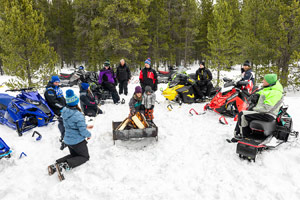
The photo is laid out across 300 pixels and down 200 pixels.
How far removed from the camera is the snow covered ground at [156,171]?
3.40 m

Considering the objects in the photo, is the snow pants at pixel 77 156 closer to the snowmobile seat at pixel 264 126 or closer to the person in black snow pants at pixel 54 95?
the person in black snow pants at pixel 54 95

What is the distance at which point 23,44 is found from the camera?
884 cm

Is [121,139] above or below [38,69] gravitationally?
below

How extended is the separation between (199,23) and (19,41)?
1084 inches

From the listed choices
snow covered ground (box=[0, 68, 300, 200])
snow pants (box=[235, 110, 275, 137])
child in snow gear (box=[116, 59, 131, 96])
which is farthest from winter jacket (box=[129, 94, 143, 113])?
child in snow gear (box=[116, 59, 131, 96])

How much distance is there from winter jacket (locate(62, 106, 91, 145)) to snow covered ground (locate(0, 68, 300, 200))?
69 centimetres

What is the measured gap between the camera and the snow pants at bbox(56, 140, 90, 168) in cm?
393

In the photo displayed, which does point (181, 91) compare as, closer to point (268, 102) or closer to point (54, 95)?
point (268, 102)

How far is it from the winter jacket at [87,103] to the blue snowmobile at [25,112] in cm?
126

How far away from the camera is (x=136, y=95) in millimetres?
5789

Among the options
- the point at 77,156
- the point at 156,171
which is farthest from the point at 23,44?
the point at 156,171

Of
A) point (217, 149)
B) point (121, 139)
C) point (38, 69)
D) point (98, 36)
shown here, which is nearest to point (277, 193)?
point (217, 149)

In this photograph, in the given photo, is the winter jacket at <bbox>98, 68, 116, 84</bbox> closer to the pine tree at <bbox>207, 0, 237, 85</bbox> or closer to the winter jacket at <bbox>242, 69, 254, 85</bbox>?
the winter jacket at <bbox>242, 69, 254, 85</bbox>

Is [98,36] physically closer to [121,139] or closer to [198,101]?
[198,101]
